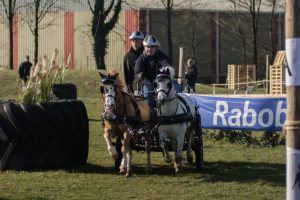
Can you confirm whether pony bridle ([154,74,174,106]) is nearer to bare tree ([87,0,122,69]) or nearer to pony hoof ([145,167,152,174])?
pony hoof ([145,167,152,174])

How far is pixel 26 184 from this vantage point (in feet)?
36.7

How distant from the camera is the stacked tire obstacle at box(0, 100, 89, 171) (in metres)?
12.2

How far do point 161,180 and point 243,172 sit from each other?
1.73 m

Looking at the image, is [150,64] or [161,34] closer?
[150,64]

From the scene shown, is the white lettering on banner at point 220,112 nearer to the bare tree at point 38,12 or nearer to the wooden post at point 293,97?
the wooden post at point 293,97

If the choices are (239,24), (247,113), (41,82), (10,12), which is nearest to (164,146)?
(41,82)

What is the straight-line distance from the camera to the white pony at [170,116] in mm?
11906

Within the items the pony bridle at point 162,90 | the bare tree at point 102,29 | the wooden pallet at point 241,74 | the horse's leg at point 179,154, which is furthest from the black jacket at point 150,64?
the bare tree at point 102,29

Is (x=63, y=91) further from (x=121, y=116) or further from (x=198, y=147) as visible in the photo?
(x=121, y=116)

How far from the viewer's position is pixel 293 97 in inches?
198

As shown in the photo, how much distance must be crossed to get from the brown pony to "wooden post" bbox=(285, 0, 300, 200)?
6.72m

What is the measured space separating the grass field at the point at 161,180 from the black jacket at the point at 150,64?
5.48 ft

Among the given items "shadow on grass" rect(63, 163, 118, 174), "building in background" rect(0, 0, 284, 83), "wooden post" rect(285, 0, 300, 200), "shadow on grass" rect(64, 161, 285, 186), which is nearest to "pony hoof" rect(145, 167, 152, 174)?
"shadow on grass" rect(64, 161, 285, 186)

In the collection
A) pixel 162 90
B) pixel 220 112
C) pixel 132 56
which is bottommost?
pixel 220 112
